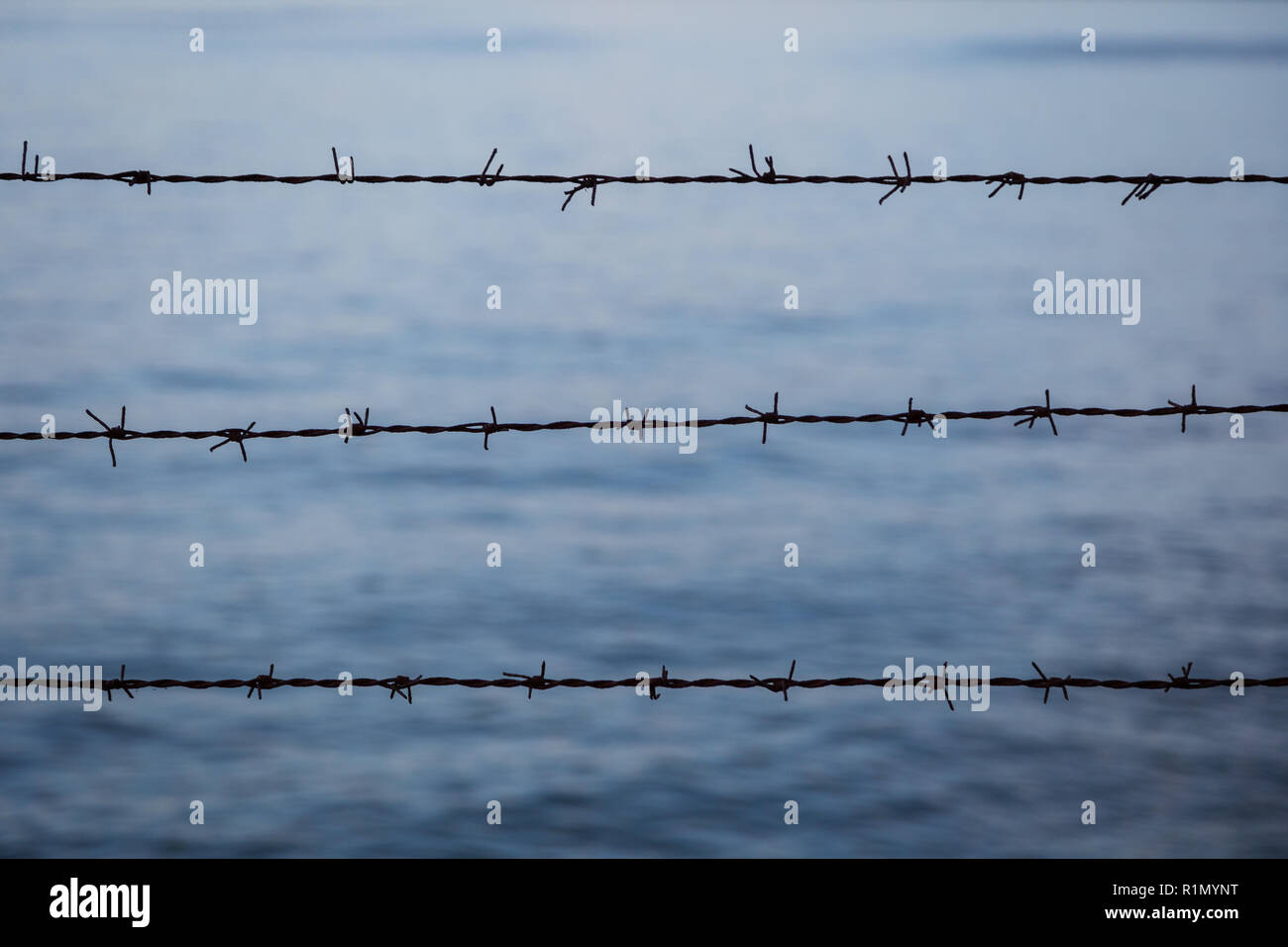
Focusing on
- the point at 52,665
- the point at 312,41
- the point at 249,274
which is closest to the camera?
the point at 52,665

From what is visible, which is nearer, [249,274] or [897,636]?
[897,636]

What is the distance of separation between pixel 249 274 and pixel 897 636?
32.3 ft

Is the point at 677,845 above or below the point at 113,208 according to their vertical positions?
below

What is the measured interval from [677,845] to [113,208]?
51.8 ft

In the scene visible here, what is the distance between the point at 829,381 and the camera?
10.6 meters

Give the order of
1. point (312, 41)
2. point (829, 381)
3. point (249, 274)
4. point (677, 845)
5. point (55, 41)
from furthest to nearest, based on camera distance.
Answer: point (312, 41) → point (55, 41) → point (249, 274) → point (829, 381) → point (677, 845)

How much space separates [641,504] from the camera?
835 cm

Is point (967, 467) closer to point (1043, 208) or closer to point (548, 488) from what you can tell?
point (548, 488)

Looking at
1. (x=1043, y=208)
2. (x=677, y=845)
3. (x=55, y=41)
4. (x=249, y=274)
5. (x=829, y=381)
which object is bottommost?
(x=677, y=845)

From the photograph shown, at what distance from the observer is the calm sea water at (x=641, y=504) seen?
17.1 feet

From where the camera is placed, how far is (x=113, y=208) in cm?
1828

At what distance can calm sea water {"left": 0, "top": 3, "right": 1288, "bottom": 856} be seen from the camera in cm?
520

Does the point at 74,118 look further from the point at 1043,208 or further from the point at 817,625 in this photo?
the point at 817,625

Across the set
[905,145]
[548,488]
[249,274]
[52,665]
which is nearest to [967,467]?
[548,488]
